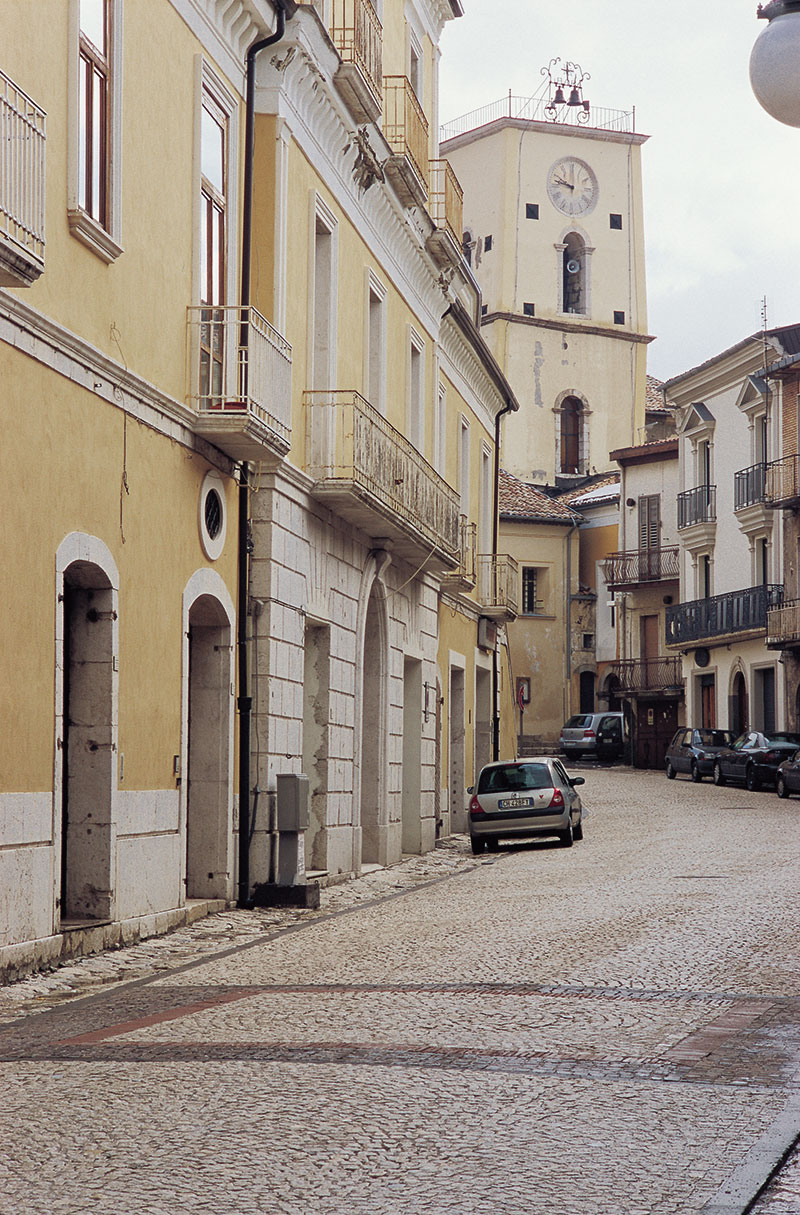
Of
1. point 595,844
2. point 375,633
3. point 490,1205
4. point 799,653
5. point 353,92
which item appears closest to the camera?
point 490,1205

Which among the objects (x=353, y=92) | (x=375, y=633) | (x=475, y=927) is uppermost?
(x=353, y=92)

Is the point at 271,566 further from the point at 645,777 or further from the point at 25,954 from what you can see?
the point at 645,777

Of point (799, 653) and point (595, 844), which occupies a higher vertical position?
point (799, 653)

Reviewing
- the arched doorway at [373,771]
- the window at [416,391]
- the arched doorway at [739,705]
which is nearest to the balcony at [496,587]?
the window at [416,391]

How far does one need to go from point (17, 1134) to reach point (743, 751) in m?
Answer: 37.5

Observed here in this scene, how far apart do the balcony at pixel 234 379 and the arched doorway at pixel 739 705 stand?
125ft

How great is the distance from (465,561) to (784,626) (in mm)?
20040

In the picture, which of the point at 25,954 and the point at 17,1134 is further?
the point at 25,954

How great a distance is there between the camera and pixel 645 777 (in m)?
50.4

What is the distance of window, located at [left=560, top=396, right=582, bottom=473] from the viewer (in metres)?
69.2

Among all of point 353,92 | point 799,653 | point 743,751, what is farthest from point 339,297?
point 799,653

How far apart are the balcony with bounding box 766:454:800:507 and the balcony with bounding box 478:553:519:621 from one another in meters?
16.0

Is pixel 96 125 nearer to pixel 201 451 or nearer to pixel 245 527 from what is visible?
pixel 201 451

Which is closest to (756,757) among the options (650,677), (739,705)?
(739,705)
